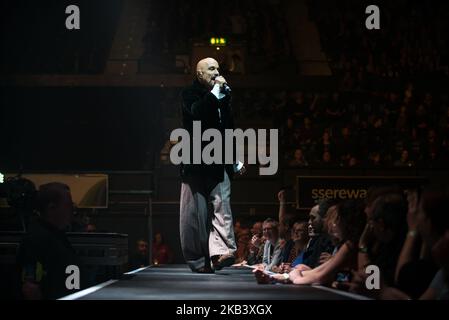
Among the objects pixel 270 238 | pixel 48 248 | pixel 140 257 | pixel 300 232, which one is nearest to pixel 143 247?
pixel 140 257

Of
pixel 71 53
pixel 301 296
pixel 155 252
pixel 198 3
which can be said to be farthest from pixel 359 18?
pixel 301 296

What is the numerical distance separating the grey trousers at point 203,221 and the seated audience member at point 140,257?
4.29m

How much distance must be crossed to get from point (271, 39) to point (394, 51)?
7.03ft

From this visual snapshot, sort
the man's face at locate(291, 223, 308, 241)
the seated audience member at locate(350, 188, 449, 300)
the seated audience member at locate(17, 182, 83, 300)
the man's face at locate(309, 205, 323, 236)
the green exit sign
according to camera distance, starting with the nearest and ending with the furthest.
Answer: the seated audience member at locate(350, 188, 449, 300) < the seated audience member at locate(17, 182, 83, 300) < the man's face at locate(309, 205, 323, 236) < the man's face at locate(291, 223, 308, 241) < the green exit sign

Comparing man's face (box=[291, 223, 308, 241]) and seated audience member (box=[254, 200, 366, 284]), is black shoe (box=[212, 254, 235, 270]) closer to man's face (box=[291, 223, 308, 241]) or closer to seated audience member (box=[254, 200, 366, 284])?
man's face (box=[291, 223, 308, 241])

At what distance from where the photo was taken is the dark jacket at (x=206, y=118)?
19.2 feet

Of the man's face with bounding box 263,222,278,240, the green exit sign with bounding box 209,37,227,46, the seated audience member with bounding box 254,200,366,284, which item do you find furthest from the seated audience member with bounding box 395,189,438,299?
the green exit sign with bounding box 209,37,227,46

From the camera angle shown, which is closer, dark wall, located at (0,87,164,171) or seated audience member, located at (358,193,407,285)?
seated audience member, located at (358,193,407,285)

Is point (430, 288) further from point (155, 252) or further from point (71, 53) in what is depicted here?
point (71, 53)

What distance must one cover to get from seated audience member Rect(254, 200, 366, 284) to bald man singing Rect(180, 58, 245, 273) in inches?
49.9

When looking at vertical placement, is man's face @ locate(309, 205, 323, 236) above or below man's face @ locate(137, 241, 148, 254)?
above

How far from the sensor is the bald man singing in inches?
230

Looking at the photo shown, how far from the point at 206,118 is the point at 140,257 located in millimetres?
5027

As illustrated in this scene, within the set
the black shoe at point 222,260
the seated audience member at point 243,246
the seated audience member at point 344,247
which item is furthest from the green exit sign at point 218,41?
the seated audience member at point 344,247
